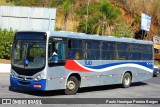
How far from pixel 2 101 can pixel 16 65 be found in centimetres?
308

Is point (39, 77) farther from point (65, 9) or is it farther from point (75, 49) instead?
point (65, 9)

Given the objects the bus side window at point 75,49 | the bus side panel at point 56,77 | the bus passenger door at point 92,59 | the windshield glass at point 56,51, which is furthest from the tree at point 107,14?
the bus side panel at point 56,77

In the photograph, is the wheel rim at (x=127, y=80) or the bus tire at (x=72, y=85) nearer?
the bus tire at (x=72, y=85)

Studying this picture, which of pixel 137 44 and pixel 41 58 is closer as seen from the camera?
pixel 41 58

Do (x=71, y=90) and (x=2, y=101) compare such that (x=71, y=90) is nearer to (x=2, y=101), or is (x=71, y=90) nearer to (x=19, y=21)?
(x=2, y=101)

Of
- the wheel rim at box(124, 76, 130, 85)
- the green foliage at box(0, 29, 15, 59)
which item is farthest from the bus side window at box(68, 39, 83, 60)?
the green foliage at box(0, 29, 15, 59)

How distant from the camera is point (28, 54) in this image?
15.7 meters

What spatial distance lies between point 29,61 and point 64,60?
5.07 ft

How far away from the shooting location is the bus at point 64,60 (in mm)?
15500

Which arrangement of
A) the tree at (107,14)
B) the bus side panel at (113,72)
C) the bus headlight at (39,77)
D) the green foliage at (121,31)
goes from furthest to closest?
the green foliage at (121,31) → the tree at (107,14) → the bus side panel at (113,72) → the bus headlight at (39,77)

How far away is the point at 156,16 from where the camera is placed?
6372cm

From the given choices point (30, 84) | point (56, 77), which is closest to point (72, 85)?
point (56, 77)

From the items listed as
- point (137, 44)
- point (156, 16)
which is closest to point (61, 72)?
point (137, 44)

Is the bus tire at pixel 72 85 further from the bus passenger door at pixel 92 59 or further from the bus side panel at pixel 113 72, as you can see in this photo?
the bus passenger door at pixel 92 59
